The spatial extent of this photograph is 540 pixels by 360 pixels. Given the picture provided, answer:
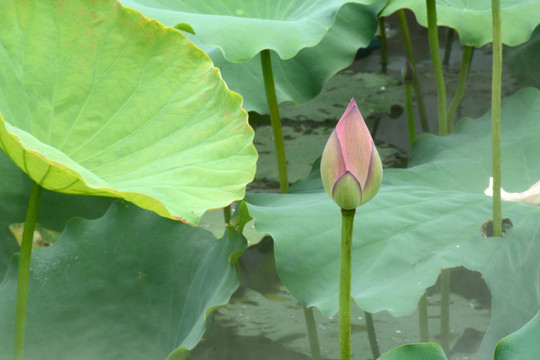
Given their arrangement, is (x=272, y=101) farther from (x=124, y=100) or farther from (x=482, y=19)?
(x=482, y=19)

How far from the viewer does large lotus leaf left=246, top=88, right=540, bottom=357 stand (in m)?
1.12

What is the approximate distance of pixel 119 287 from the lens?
51.8 inches

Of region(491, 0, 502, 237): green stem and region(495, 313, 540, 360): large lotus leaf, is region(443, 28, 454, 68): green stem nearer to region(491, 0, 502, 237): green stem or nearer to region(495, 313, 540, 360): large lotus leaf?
region(491, 0, 502, 237): green stem

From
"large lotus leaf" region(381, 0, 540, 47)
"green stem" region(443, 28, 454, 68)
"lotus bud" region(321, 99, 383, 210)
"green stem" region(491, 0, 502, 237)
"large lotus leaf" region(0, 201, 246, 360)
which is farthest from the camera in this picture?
"green stem" region(443, 28, 454, 68)

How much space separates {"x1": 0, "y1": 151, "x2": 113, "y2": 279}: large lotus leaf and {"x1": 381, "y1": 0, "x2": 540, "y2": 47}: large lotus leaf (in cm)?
88

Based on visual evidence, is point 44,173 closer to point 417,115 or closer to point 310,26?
point 310,26

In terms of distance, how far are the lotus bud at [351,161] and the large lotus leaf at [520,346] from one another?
0.81 feet

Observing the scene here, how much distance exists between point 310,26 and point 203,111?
12.6 inches

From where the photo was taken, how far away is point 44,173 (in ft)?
3.36

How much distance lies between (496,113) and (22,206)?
3.21 feet

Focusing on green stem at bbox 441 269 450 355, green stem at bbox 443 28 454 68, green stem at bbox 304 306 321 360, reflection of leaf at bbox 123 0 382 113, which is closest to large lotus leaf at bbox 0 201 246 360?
green stem at bbox 304 306 321 360

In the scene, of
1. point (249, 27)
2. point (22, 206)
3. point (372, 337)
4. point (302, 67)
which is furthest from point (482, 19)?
point (22, 206)

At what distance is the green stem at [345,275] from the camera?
0.87m

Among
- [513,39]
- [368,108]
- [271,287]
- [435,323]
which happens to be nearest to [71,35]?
[271,287]
